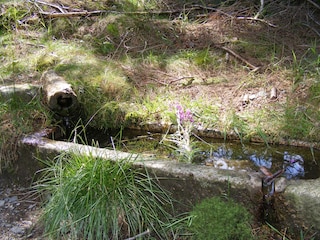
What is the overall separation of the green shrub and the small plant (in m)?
0.60

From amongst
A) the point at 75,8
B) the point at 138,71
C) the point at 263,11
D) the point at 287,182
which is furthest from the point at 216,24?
the point at 287,182

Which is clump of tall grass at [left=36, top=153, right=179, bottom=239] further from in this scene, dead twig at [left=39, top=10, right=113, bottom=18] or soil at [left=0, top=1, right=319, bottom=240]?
dead twig at [left=39, top=10, right=113, bottom=18]

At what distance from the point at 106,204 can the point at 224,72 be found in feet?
8.07

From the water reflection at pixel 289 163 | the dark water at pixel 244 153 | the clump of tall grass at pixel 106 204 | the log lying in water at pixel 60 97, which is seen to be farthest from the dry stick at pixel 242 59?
the clump of tall grass at pixel 106 204

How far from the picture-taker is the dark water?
9.87 ft

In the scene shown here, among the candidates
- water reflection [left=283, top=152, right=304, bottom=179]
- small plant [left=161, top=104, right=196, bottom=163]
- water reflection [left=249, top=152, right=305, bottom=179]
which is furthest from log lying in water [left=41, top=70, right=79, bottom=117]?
water reflection [left=283, top=152, right=304, bottom=179]

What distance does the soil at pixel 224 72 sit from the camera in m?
2.97

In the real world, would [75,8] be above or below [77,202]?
above

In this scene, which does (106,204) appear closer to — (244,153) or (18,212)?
(18,212)

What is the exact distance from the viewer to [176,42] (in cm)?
525

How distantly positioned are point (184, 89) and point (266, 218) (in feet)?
6.52

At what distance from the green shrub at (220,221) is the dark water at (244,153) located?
0.72 m

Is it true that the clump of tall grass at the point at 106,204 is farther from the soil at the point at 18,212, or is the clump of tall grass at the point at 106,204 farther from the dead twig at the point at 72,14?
the dead twig at the point at 72,14

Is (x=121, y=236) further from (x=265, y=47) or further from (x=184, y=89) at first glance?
(x=265, y=47)
